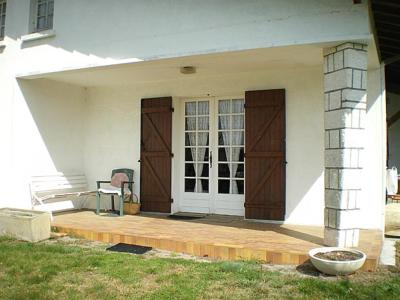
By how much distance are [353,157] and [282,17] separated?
6.29 feet

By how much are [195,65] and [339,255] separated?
11.5 ft

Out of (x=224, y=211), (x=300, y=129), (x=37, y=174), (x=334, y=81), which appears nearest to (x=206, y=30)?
(x=334, y=81)

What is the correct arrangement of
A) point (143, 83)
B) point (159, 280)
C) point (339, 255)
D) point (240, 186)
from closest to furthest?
point (159, 280) → point (339, 255) → point (240, 186) → point (143, 83)

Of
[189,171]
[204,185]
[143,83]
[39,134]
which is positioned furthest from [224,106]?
[39,134]

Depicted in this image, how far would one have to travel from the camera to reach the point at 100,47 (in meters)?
6.20

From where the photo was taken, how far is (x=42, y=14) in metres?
7.40

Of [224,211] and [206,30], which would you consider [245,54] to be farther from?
[224,211]

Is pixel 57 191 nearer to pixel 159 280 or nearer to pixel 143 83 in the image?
pixel 143 83

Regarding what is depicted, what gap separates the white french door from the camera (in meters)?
7.12

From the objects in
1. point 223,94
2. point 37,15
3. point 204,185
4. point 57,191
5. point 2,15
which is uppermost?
point 2,15

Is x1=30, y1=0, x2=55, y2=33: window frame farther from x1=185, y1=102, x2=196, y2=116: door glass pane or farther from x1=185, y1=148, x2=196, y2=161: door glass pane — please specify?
x1=185, y1=148, x2=196, y2=161: door glass pane

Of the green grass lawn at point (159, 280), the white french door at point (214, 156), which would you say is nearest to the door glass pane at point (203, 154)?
the white french door at point (214, 156)

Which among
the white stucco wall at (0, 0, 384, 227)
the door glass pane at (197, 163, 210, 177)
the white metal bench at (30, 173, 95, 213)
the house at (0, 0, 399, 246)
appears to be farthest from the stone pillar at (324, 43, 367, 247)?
the white metal bench at (30, 173, 95, 213)

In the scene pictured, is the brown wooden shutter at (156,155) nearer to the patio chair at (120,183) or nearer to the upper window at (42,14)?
the patio chair at (120,183)
